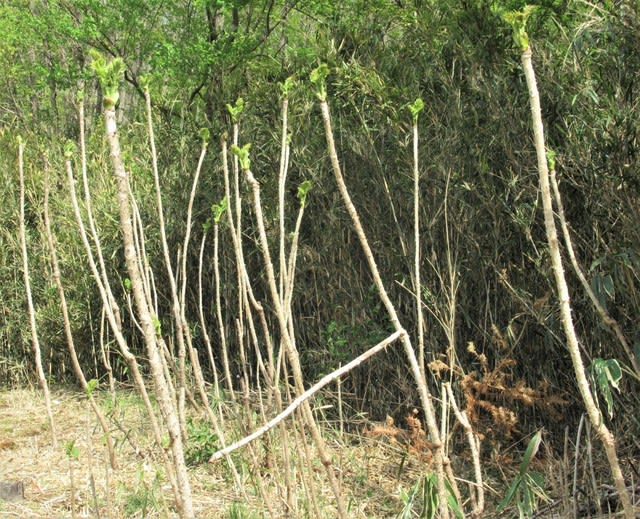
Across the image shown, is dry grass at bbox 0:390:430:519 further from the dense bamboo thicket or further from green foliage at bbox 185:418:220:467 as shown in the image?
the dense bamboo thicket

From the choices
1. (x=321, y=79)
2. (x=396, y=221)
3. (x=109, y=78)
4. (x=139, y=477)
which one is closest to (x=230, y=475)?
(x=139, y=477)

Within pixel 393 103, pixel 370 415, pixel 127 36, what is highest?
pixel 127 36

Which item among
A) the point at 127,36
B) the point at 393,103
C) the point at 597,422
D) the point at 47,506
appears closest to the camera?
the point at 597,422

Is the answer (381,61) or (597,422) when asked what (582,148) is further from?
(597,422)

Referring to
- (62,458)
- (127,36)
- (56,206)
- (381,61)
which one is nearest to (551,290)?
(381,61)

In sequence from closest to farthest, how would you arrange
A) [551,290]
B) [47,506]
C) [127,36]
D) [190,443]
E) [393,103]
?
[47,506] < [551,290] < [190,443] < [393,103] < [127,36]

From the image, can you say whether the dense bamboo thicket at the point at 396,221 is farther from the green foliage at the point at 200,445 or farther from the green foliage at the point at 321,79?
the green foliage at the point at 321,79

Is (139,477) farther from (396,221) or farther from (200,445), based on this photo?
(396,221)

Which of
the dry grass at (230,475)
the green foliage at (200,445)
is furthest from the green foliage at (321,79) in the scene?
the green foliage at (200,445)

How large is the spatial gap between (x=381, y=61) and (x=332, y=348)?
1.75m

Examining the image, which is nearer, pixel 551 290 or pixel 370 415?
pixel 551 290

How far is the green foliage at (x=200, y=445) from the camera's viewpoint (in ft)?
13.5

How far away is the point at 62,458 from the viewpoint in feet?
14.7

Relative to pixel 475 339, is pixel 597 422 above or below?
above
